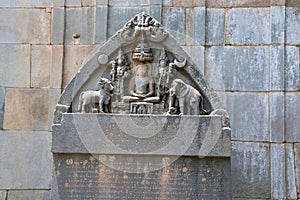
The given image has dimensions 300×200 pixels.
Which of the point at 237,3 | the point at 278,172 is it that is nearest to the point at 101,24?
the point at 237,3

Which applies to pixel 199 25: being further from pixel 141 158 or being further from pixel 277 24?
pixel 141 158

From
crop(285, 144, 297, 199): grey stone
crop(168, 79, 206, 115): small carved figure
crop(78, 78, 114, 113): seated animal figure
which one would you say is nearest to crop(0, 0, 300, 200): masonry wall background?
crop(285, 144, 297, 199): grey stone

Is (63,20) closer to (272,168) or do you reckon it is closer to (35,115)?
(35,115)

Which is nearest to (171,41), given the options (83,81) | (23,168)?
(83,81)

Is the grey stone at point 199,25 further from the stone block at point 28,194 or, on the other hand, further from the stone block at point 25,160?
the stone block at point 28,194

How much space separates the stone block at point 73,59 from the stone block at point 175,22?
3.09 ft

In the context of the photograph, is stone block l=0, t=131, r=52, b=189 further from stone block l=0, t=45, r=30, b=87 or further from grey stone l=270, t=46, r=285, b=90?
grey stone l=270, t=46, r=285, b=90

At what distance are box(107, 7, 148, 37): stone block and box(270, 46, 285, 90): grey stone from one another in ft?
5.26

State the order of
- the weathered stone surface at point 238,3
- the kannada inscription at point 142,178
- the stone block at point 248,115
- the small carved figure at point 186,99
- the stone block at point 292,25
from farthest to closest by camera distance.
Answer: the weathered stone surface at point 238,3, the stone block at point 292,25, the stone block at point 248,115, the small carved figure at point 186,99, the kannada inscription at point 142,178

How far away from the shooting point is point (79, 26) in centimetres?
615

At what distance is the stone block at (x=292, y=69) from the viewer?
582 centimetres

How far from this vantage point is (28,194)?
19.5ft

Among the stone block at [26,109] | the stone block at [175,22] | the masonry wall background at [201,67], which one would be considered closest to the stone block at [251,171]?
the masonry wall background at [201,67]

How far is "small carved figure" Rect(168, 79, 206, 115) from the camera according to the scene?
4.74 m
